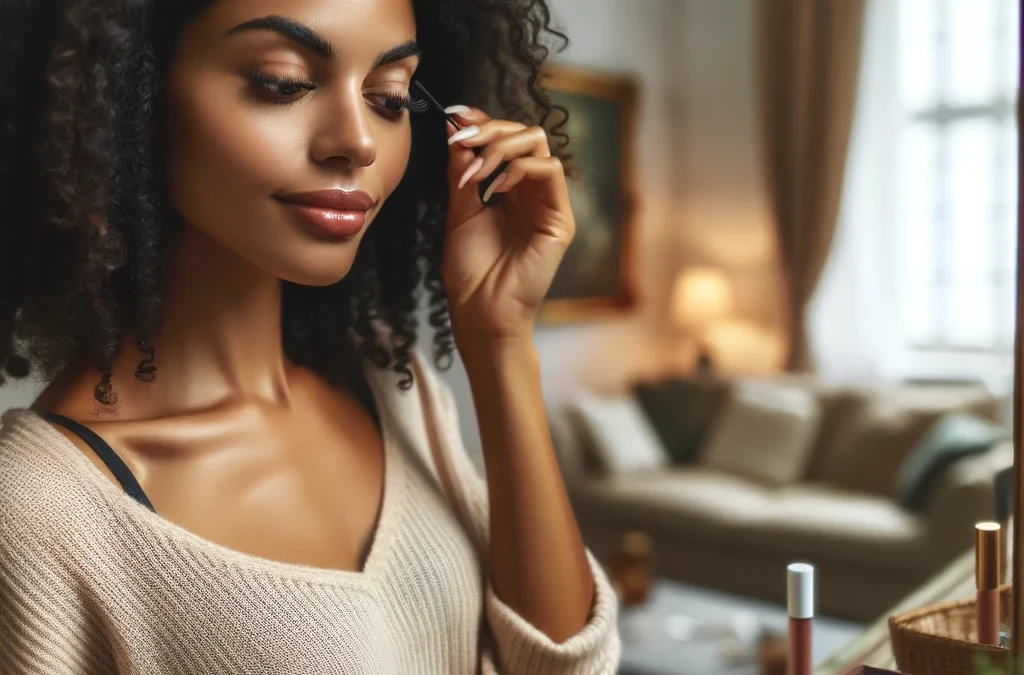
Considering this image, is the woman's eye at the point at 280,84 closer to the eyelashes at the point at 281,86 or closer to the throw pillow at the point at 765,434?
the eyelashes at the point at 281,86

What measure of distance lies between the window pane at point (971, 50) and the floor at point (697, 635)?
2.52 m

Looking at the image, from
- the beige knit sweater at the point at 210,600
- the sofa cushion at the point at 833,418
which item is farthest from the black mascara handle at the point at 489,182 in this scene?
the sofa cushion at the point at 833,418

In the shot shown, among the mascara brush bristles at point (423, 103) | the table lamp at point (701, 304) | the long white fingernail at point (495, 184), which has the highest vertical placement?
the mascara brush bristles at point (423, 103)

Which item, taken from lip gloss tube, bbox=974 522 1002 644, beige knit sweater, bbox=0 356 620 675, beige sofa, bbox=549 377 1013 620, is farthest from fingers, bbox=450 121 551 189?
→ beige sofa, bbox=549 377 1013 620

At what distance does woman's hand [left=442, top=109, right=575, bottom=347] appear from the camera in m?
0.80

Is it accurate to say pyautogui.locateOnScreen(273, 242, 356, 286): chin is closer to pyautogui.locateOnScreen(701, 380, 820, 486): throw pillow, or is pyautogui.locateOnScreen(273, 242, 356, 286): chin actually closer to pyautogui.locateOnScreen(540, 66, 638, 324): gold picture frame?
pyautogui.locateOnScreen(701, 380, 820, 486): throw pillow

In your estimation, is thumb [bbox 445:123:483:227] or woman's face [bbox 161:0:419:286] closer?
woman's face [bbox 161:0:419:286]

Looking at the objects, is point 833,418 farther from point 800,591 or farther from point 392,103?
point 392,103

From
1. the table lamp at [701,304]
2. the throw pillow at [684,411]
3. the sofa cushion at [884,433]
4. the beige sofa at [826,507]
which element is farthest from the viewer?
the table lamp at [701,304]

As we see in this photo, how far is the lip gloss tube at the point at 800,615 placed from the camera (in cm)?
75

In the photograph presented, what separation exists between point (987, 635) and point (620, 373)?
3.91 metres

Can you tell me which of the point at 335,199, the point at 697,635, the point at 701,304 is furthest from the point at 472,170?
the point at 701,304

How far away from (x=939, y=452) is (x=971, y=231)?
4.69 feet

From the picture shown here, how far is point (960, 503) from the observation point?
120 inches
